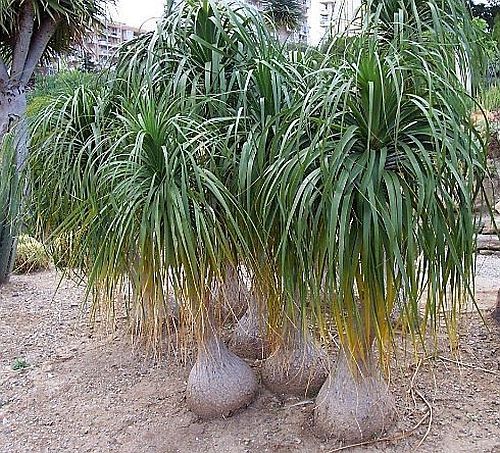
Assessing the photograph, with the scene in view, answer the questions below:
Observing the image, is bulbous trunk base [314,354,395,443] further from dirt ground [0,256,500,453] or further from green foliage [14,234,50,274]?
green foliage [14,234,50,274]

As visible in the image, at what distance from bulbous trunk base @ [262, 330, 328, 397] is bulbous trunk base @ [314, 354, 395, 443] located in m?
0.19

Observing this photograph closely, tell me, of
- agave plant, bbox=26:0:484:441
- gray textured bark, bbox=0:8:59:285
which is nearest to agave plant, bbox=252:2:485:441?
agave plant, bbox=26:0:484:441

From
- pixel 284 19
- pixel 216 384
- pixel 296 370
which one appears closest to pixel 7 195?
pixel 216 384

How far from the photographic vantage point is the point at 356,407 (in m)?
1.88

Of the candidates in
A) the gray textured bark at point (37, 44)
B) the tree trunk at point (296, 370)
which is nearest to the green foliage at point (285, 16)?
the tree trunk at point (296, 370)

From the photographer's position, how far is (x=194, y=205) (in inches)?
61.9

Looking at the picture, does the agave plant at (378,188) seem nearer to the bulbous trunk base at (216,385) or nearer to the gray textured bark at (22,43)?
the bulbous trunk base at (216,385)

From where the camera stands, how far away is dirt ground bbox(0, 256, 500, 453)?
77.0 inches

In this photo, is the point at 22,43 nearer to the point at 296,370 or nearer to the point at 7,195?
the point at 7,195

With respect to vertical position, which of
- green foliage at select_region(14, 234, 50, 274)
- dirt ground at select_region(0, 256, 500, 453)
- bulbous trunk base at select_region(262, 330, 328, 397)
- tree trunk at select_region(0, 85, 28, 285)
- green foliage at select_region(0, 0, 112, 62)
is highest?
green foliage at select_region(0, 0, 112, 62)

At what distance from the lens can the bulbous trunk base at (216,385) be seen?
2.08 metres

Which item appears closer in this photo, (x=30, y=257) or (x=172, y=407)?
(x=172, y=407)

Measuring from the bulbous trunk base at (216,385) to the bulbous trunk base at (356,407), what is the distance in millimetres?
343

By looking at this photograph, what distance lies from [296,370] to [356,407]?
0.34 meters
